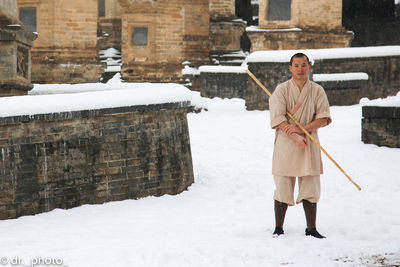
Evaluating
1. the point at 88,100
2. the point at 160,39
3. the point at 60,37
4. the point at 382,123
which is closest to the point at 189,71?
the point at 160,39

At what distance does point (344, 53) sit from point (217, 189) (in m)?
9.37

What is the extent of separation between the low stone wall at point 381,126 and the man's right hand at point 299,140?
5.38m

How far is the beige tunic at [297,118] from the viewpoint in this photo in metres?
5.95

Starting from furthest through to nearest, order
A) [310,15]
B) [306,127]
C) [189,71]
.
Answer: [189,71] → [310,15] → [306,127]

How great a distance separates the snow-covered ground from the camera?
5453mm

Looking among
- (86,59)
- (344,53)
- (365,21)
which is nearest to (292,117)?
(344,53)

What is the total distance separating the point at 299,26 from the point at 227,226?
51.0ft

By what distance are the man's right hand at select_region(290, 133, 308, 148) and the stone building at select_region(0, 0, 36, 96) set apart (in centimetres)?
519

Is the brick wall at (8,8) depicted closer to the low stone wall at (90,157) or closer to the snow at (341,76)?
the low stone wall at (90,157)

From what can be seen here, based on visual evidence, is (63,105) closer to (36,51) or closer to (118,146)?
(118,146)

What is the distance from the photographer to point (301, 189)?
6.00 m

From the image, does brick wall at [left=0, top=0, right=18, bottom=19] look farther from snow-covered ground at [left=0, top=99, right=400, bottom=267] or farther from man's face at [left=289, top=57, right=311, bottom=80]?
man's face at [left=289, top=57, right=311, bottom=80]

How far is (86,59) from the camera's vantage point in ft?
65.7

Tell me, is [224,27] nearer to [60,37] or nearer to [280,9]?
[280,9]
